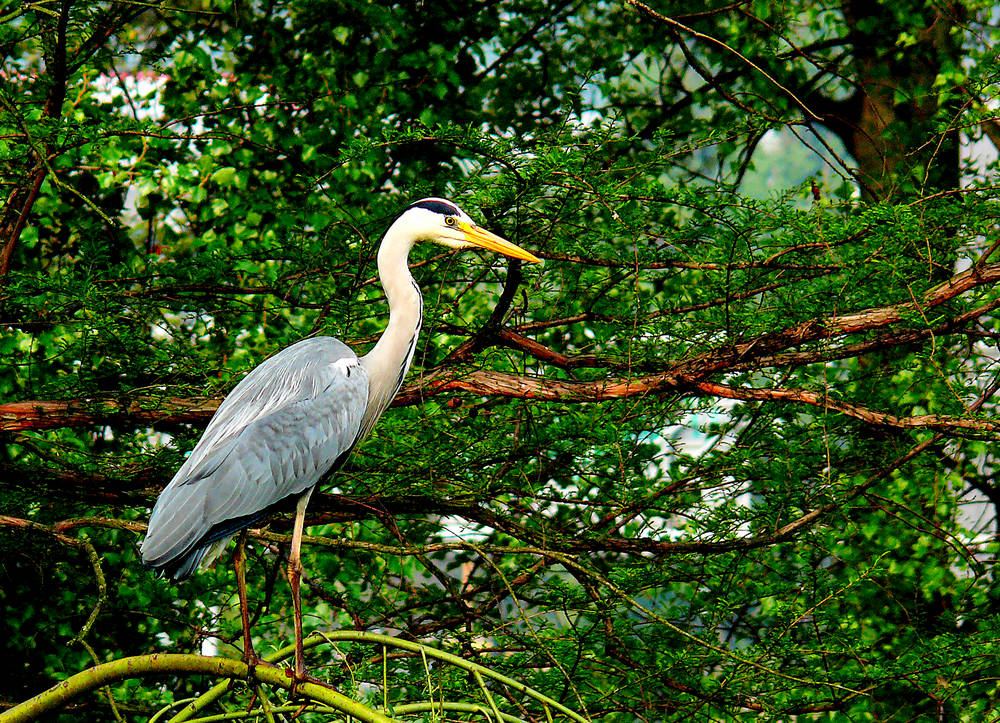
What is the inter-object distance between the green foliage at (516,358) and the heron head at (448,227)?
11cm

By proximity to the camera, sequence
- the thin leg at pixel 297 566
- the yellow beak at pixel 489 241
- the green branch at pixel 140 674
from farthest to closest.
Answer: the yellow beak at pixel 489 241 → the thin leg at pixel 297 566 → the green branch at pixel 140 674

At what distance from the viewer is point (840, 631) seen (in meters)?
3.85

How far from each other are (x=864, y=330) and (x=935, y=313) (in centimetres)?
34

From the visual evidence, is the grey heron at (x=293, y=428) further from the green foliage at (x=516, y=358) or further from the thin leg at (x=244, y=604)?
the green foliage at (x=516, y=358)

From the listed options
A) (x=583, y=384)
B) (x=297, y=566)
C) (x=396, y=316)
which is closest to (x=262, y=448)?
(x=297, y=566)

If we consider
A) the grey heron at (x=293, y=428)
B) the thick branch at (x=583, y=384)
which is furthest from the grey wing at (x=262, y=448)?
the thick branch at (x=583, y=384)

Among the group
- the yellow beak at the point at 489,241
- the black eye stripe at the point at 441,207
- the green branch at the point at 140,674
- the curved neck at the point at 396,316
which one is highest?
the black eye stripe at the point at 441,207

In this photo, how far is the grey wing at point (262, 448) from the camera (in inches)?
110

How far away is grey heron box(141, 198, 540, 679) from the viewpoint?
281 cm

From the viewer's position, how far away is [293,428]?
3100 mm

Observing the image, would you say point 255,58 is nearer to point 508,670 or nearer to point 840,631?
point 508,670

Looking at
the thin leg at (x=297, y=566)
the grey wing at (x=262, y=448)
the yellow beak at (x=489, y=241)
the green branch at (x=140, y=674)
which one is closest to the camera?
the green branch at (x=140, y=674)

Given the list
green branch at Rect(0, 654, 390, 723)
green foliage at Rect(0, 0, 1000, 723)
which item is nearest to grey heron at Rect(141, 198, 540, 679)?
green foliage at Rect(0, 0, 1000, 723)

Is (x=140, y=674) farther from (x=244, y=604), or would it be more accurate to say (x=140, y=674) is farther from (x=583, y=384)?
(x=583, y=384)
